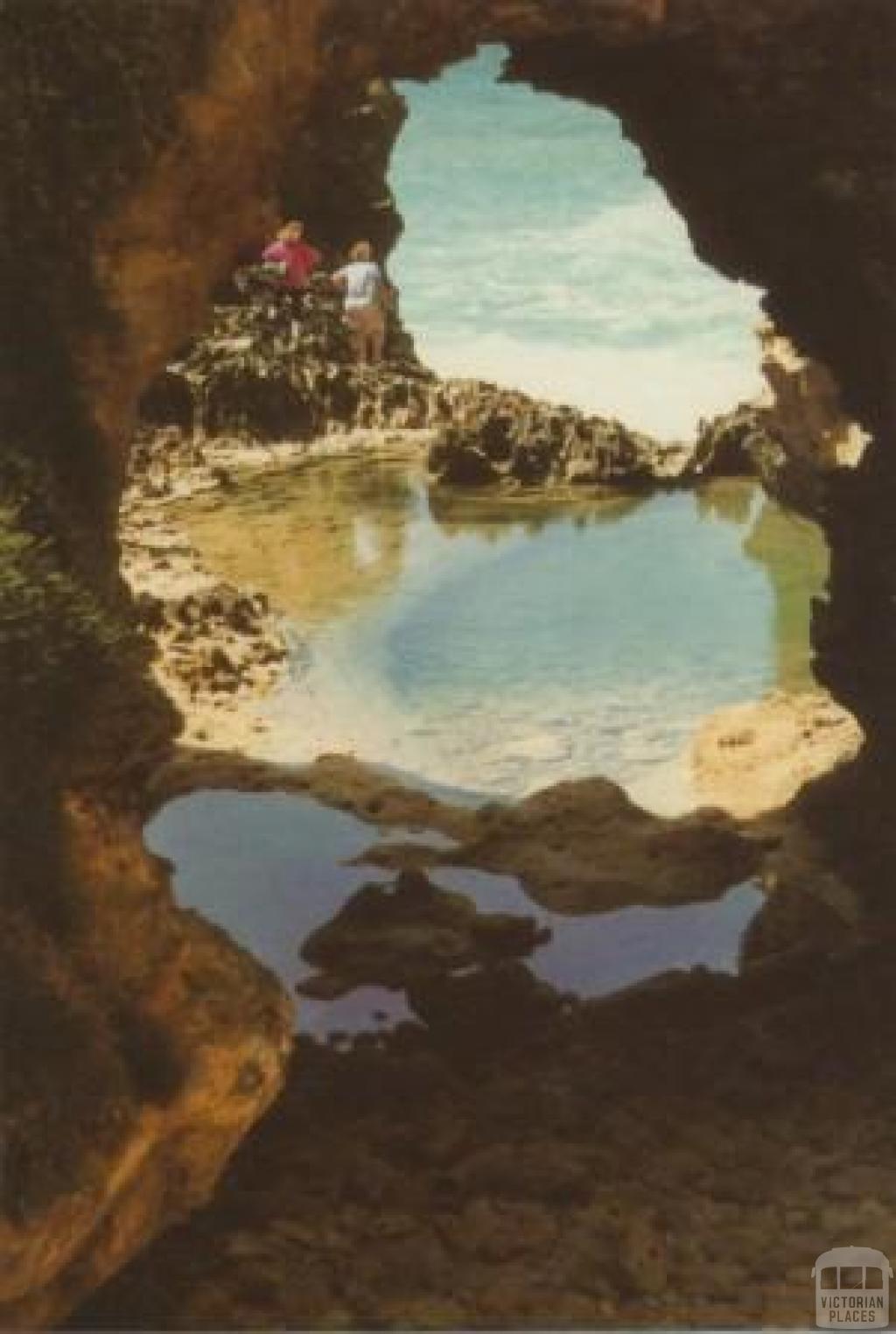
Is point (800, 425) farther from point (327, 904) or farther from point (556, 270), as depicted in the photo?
point (556, 270)

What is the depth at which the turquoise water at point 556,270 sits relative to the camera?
1275 inches

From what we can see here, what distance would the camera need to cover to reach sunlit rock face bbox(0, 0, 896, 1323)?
21.3ft

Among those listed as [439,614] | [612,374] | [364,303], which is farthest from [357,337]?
[439,614]

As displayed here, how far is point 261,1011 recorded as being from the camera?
7098 mm

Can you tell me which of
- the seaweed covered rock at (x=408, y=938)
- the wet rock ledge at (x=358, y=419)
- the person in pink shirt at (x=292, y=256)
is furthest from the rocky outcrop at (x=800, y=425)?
the seaweed covered rock at (x=408, y=938)

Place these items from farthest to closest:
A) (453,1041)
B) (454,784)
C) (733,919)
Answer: (454,784) < (733,919) < (453,1041)

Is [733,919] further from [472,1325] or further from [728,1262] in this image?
[472,1325]

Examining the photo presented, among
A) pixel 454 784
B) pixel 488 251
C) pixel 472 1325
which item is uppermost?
pixel 488 251

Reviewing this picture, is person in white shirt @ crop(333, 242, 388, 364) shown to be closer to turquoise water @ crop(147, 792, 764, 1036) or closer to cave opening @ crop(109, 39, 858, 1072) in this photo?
cave opening @ crop(109, 39, 858, 1072)

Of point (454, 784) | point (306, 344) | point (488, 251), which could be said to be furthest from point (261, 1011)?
point (488, 251)

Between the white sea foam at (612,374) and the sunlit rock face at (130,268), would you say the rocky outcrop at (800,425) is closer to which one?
the white sea foam at (612,374)

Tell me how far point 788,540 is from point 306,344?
26.4 feet

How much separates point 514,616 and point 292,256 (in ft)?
31.5

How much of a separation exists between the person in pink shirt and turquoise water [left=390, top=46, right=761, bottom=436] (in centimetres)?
518
